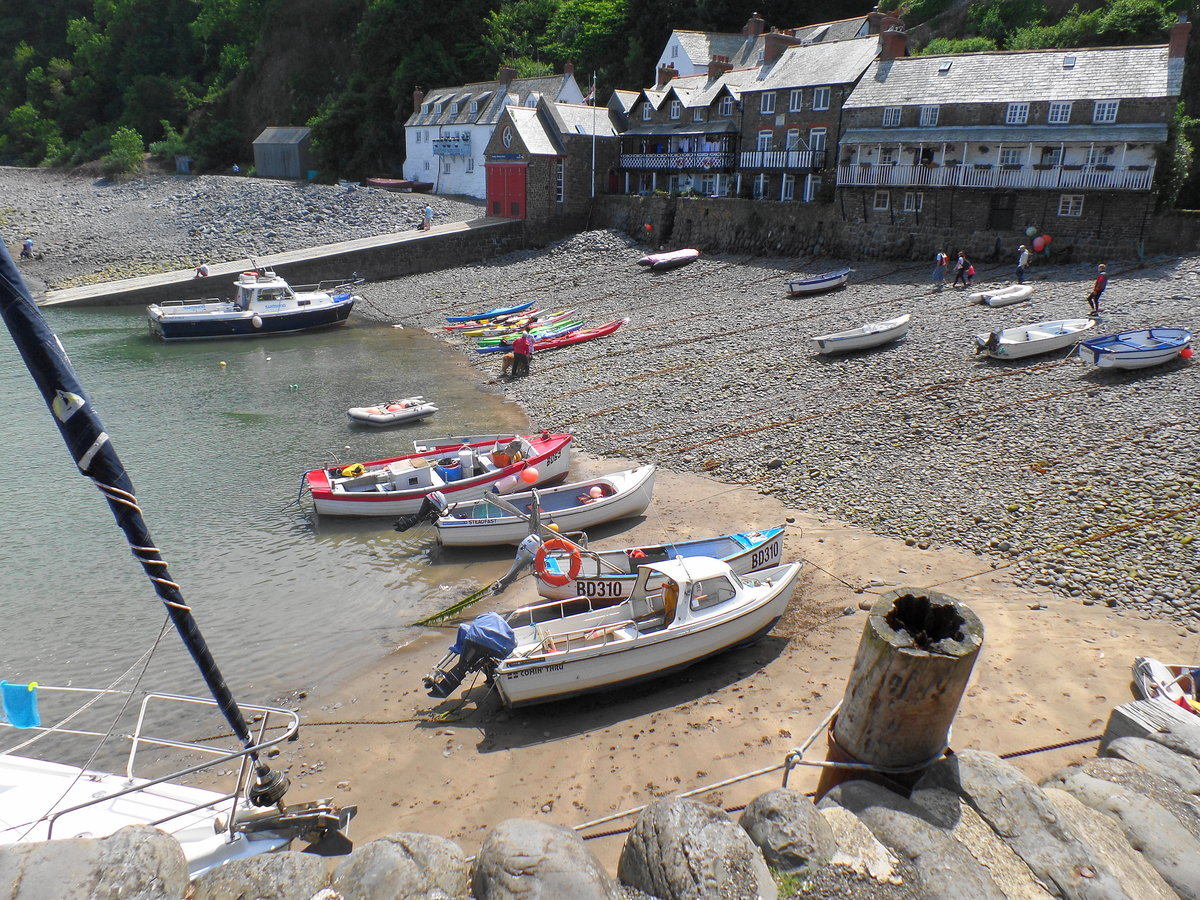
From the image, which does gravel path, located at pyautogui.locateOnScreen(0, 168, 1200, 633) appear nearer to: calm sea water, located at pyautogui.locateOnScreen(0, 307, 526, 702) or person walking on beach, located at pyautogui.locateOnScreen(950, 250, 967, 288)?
person walking on beach, located at pyautogui.locateOnScreen(950, 250, 967, 288)

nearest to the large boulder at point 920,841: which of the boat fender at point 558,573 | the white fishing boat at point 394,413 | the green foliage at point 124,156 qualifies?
the boat fender at point 558,573

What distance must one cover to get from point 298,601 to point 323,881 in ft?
35.2

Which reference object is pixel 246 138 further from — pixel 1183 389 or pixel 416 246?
pixel 1183 389

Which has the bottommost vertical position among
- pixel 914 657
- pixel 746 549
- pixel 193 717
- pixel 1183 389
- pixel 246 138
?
pixel 193 717

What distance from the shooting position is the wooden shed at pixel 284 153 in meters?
68.6

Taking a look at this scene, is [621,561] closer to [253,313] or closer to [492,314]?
[492,314]

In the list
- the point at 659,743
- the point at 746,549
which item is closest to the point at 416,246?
the point at 746,549

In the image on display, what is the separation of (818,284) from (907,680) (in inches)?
1119

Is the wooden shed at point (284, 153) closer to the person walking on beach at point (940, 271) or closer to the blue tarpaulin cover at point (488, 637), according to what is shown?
the person walking on beach at point (940, 271)

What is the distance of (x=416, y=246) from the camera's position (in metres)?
45.8

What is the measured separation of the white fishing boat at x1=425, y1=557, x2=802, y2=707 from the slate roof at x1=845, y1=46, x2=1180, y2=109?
92.8ft

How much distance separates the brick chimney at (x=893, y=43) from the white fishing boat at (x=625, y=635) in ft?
108

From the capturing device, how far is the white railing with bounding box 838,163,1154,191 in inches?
1151

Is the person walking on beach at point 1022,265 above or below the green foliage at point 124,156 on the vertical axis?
below
